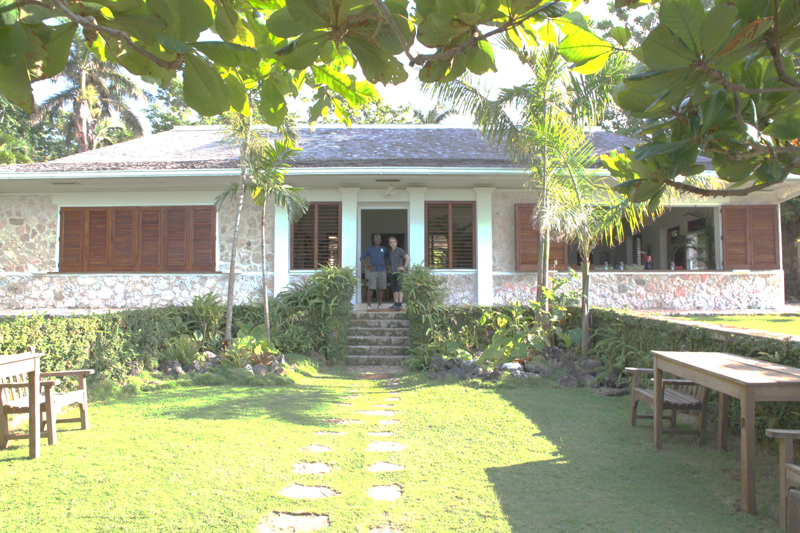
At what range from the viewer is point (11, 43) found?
128 cm

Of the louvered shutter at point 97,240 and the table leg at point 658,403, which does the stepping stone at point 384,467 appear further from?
the louvered shutter at point 97,240

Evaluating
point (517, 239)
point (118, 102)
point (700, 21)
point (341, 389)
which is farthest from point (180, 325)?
point (118, 102)

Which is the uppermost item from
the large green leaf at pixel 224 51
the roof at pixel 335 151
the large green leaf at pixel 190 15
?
the roof at pixel 335 151

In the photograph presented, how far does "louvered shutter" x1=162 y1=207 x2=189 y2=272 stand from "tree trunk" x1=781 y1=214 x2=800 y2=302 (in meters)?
20.1

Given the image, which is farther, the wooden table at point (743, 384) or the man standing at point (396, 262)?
the man standing at point (396, 262)

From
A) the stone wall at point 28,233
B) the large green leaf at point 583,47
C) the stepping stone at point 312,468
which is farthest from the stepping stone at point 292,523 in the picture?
the stone wall at point 28,233

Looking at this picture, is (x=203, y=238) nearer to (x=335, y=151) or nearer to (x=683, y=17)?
(x=335, y=151)

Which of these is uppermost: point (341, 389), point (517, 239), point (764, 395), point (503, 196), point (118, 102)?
point (118, 102)

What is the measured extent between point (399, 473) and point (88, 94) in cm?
2739

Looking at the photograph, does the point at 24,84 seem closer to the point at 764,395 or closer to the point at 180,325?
the point at 764,395

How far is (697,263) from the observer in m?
15.8

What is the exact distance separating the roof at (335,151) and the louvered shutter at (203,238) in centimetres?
114

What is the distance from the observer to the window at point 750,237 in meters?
11.2

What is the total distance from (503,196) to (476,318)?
3650 millimetres
